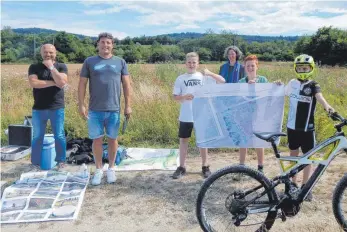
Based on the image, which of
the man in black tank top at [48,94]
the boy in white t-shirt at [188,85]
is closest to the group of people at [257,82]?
the boy in white t-shirt at [188,85]

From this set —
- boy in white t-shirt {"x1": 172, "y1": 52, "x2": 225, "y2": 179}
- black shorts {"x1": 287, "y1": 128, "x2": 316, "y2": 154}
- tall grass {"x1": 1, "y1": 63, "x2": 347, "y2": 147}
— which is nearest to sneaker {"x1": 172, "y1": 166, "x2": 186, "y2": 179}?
boy in white t-shirt {"x1": 172, "y1": 52, "x2": 225, "y2": 179}

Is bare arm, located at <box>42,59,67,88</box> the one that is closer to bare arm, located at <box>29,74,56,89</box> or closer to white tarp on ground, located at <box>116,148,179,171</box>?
bare arm, located at <box>29,74,56,89</box>

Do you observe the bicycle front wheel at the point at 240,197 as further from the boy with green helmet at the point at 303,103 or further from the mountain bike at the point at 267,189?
the boy with green helmet at the point at 303,103

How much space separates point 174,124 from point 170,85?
10.2 ft

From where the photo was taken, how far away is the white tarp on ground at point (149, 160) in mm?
5684

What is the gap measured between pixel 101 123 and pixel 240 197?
2489 millimetres

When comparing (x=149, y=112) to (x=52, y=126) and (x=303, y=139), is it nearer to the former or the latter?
(x=52, y=126)

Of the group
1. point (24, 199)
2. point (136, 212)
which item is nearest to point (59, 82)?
point (24, 199)

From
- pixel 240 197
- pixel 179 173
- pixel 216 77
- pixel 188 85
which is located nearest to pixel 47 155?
pixel 179 173

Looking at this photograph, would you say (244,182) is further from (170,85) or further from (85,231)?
(170,85)

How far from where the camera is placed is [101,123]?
4859 millimetres

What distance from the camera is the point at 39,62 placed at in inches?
204

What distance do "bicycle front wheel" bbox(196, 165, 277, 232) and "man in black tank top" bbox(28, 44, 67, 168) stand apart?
10.1 ft

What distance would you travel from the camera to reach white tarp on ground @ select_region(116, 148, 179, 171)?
18.6 ft
